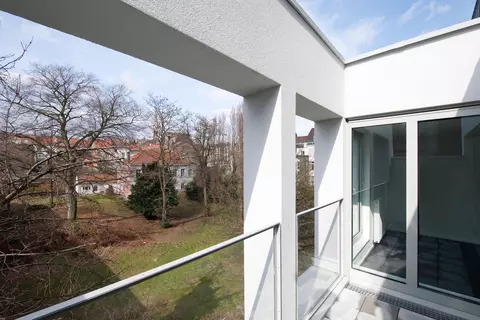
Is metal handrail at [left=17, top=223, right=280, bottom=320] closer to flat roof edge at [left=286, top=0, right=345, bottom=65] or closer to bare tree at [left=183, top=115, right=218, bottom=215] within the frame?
flat roof edge at [left=286, top=0, right=345, bottom=65]

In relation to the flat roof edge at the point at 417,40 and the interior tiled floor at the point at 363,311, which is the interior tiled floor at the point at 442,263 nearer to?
the interior tiled floor at the point at 363,311

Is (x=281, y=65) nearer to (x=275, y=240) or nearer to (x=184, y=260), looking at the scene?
(x=275, y=240)

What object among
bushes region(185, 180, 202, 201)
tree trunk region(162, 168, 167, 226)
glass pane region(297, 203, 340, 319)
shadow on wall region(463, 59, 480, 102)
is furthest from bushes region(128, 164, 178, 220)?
shadow on wall region(463, 59, 480, 102)

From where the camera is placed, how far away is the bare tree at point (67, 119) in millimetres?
4727

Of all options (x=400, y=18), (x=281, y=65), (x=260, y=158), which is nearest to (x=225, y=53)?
(x=281, y=65)

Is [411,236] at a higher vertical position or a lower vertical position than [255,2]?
lower

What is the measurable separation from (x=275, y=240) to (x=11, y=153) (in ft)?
17.1

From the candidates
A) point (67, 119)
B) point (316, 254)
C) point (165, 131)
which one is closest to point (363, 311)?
point (316, 254)

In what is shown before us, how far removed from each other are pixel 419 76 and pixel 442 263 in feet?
7.55

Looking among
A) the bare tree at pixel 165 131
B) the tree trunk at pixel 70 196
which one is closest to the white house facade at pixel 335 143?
the tree trunk at pixel 70 196

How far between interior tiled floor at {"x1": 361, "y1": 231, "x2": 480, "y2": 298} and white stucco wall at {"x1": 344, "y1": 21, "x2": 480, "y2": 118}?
172cm

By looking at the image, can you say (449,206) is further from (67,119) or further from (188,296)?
(67,119)

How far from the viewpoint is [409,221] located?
2.83m

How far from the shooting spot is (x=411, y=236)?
2.82m
